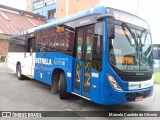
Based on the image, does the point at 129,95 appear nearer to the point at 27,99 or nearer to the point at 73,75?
the point at 73,75

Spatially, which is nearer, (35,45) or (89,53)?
(89,53)

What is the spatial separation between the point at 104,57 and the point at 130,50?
3.12 feet

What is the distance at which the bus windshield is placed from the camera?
612 centimetres

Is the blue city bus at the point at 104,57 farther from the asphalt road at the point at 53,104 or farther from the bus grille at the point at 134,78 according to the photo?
the asphalt road at the point at 53,104

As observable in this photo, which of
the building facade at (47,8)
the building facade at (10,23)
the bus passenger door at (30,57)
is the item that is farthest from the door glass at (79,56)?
the building facade at (47,8)

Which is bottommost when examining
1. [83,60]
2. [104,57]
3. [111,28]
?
[83,60]

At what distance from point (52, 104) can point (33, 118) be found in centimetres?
155

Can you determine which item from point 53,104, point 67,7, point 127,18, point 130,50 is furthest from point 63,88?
point 67,7

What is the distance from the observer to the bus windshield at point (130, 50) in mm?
6125

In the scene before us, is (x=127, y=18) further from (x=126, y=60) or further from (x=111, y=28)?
(x=126, y=60)

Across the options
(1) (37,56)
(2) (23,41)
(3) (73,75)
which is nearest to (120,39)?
(3) (73,75)

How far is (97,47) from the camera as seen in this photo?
249 inches

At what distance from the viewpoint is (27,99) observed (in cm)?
810

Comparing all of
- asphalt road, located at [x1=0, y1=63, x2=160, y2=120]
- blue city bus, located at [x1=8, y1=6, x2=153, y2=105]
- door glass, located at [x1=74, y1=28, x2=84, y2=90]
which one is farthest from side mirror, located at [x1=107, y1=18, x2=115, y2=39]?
asphalt road, located at [x1=0, y1=63, x2=160, y2=120]
